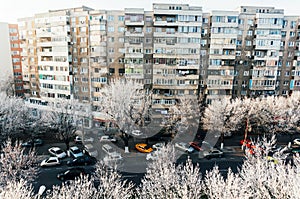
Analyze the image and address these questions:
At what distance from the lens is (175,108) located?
1395 inches

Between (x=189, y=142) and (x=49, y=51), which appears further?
(x=49, y=51)

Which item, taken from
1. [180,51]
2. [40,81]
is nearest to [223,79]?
[180,51]

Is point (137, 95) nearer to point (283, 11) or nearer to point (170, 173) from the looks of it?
point (170, 173)

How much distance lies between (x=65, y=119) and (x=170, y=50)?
22.2 m

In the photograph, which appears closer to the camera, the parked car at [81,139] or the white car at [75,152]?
the white car at [75,152]

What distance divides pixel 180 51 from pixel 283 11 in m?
22.3

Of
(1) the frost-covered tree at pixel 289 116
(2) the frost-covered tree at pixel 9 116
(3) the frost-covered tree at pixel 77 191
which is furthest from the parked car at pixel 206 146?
(2) the frost-covered tree at pixel 9 116

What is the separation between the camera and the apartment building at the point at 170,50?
38.5 m

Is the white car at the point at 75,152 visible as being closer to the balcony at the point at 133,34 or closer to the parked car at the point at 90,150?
the parked car at the point at 90,150

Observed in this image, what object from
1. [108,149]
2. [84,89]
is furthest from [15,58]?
[108,149]

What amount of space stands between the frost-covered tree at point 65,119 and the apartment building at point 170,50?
7.01 m

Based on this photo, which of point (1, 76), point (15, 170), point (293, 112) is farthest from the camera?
point (1, 76)

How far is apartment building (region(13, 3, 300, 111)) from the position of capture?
3850 cm

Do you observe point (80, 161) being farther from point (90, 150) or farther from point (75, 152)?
point (90, 150)
